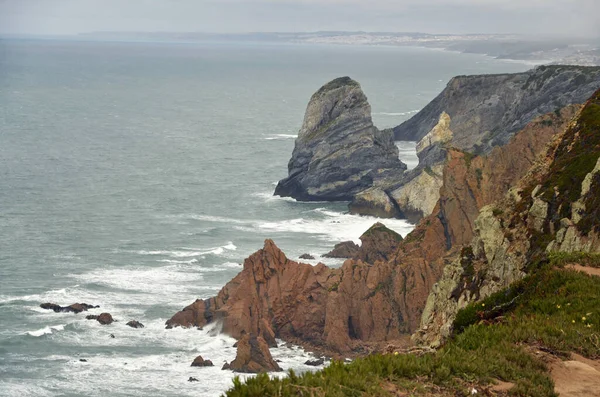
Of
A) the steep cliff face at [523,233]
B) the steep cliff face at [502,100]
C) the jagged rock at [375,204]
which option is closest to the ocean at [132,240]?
the jagged rock at [375,204]

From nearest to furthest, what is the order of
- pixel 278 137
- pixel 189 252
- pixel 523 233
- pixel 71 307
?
pixel 523 233 → pixel 71 307 → pixel 189 252 → pixel 278 137

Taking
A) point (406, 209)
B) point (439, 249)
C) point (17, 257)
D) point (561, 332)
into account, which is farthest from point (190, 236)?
point (561, 332)

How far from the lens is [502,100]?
136 metres

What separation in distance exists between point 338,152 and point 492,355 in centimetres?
10230

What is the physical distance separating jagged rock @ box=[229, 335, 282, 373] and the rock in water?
6226 centimetres

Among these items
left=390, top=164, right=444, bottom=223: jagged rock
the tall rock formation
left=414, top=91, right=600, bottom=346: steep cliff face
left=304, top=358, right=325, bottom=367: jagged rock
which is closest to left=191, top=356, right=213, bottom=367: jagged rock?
left=304, top=358, right=325, bottom=367: jagged rock

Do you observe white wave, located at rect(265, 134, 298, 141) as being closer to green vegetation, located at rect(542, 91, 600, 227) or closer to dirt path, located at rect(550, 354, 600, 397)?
green vegetation, located at rect(542, 91, 600, 227)

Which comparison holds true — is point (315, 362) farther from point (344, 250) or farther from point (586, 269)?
point (586, 269)

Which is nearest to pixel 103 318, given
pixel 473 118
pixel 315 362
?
pixel 315 362

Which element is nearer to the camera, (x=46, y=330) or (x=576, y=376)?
(x=576, y=376)

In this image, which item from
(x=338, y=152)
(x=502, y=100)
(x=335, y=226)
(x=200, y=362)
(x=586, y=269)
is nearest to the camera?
(x=586, y=269)

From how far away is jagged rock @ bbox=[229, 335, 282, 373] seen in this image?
5491 cm

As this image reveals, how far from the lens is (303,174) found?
12019 cm

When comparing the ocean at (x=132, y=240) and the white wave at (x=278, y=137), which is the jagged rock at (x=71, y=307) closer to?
the ocean at (x=132, y=240)
